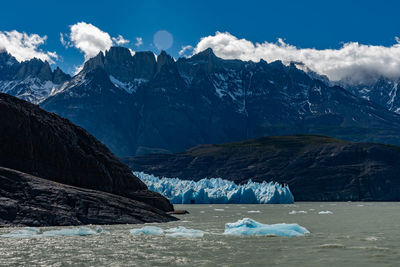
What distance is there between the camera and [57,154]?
51688mm

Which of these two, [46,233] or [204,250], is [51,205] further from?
[204,250]

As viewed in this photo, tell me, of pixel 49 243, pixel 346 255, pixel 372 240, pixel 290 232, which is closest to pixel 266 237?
pixel 290 232

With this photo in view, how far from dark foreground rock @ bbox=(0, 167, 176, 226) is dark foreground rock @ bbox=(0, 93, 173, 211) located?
6.27 metres

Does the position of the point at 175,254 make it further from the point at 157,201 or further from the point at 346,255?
the point at 157,201

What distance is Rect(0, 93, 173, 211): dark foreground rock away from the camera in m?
48.7

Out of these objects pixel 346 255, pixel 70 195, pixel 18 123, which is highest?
pixel 18 123

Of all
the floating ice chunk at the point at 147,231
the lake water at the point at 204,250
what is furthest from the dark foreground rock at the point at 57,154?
the floating ice chunk at the point at 147,231

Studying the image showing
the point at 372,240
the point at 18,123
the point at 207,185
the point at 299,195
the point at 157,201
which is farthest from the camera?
the point at 299,195

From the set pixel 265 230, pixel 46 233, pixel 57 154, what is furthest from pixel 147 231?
pixel 57 154

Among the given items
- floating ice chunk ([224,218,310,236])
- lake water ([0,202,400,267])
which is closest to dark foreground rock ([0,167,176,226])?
lake water ([0,202,400,267])

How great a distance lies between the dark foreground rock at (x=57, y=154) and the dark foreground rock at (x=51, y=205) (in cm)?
627

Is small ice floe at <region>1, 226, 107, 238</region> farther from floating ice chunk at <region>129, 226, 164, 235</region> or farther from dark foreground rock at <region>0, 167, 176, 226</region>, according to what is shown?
dark foreground rock at <region>0, 167, 176, 226</region>

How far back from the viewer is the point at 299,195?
192m

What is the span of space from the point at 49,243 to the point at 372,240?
68.2ft
